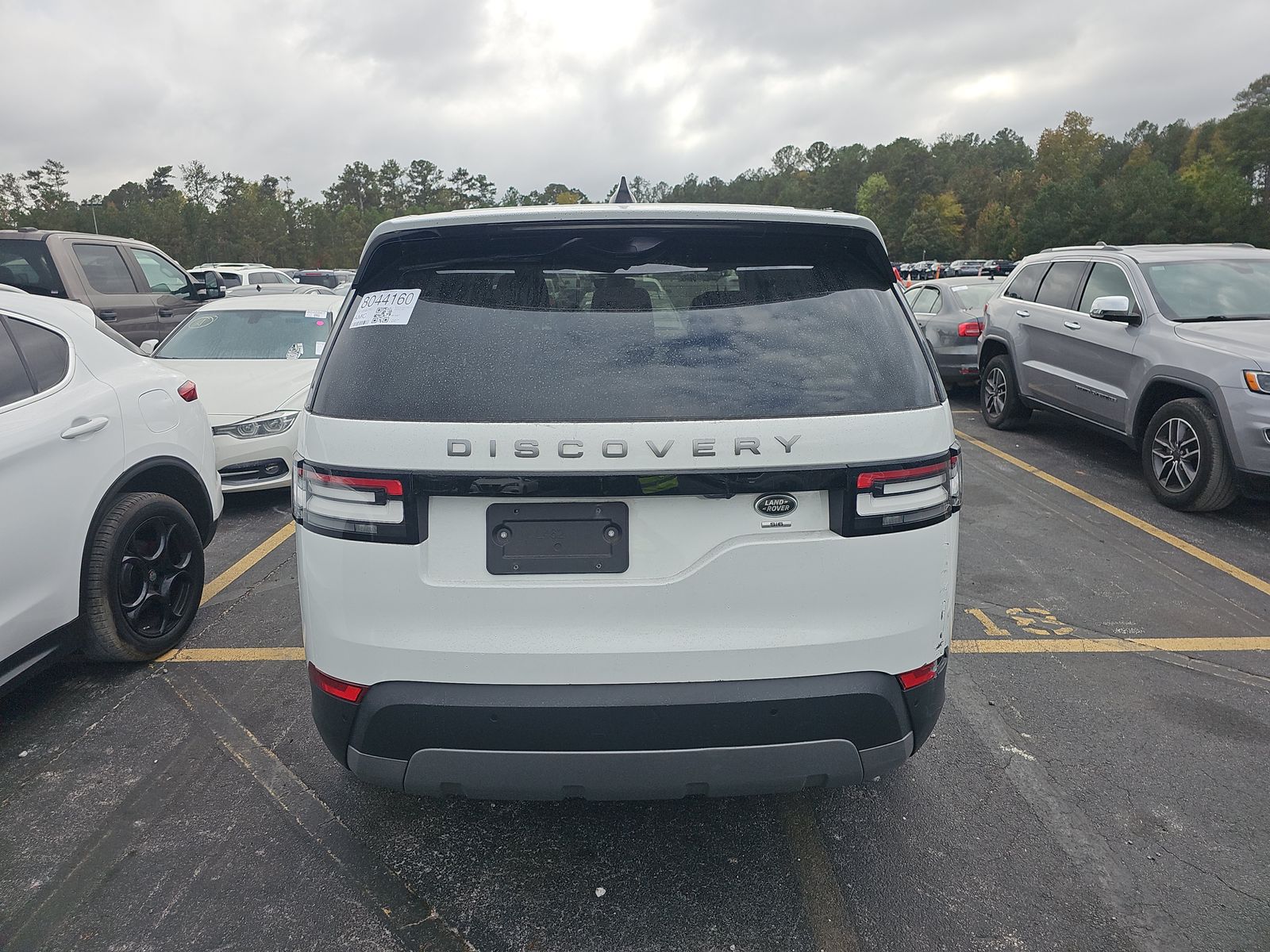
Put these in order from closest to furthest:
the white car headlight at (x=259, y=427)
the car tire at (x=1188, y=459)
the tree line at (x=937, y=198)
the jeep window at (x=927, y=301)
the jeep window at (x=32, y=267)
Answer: the car tire at (x=1188, y=459) < the white car headlight at (x=259, y=427) < the jeep window at (x=32, y=267) < the jeep window at (x=927, y=301) < the tree line at (x=937, y=198)

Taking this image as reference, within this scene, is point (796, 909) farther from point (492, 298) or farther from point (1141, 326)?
point (1141, 326)

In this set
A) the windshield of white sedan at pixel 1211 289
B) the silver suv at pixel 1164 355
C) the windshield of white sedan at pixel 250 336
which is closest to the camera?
the silver suv at pixel 1164 355

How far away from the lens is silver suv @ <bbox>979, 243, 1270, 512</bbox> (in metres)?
5.87

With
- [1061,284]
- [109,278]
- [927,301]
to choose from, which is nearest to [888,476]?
[1061,284]

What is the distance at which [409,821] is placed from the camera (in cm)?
278

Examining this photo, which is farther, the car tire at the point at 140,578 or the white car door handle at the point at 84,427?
the car tire at the point at 140,578

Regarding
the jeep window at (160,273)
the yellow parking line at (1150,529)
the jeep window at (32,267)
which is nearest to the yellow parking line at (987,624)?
the yellow parking line at (1150,529)

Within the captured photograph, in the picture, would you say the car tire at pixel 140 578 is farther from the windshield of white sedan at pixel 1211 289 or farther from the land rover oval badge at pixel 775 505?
the windshield of white sedan at pixel 1211 289

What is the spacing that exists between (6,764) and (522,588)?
2512 mm

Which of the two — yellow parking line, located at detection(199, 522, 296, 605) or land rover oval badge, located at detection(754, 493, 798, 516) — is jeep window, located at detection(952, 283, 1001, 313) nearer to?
yellow parking line, located at detection(199, 522, 296, 605)

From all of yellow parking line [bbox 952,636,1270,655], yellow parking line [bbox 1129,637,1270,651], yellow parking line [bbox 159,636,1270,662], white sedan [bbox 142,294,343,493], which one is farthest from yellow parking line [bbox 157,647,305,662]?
yellow parking line [bbox 1129,637,1270,651]

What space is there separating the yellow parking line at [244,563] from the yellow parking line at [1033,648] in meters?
0.74

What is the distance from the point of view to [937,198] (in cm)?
11981

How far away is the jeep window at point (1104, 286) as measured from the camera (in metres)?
7.21
